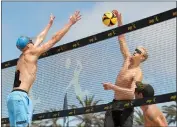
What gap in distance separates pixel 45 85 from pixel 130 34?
298cm

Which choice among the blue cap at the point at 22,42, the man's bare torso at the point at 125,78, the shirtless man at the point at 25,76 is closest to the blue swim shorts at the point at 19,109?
the shirtless man at the point at 25,76

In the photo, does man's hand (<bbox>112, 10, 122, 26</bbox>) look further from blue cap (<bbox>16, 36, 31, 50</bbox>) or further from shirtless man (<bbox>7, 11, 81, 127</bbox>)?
blue cap (<bbox>16, 36, 31, 50</bbox>)

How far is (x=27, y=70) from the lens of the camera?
9633 millimetres

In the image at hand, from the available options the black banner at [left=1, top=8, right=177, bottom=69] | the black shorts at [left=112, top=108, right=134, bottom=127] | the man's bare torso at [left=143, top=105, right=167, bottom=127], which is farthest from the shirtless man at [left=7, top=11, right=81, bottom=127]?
the man's bare torso at [left=143, top=105, right=167, bottom=127]

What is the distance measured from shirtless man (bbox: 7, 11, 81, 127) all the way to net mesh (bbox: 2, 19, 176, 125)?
44.6 inches

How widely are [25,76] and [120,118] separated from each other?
7.07ft

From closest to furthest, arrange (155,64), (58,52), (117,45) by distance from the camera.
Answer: (155,64), (117,45), (58,52)

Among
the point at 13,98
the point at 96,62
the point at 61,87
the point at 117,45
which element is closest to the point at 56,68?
the point at 61,87

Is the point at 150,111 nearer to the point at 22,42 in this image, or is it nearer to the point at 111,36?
the point at 111,36

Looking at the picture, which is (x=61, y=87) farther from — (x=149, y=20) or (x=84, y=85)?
(x=149, y=20)

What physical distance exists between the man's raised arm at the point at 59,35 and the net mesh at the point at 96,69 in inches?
37.5

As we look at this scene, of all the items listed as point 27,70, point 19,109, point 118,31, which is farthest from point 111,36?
point 19,109

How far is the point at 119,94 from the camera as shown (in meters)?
9.49

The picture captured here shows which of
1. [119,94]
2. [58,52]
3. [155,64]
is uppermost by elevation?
[58,52]
